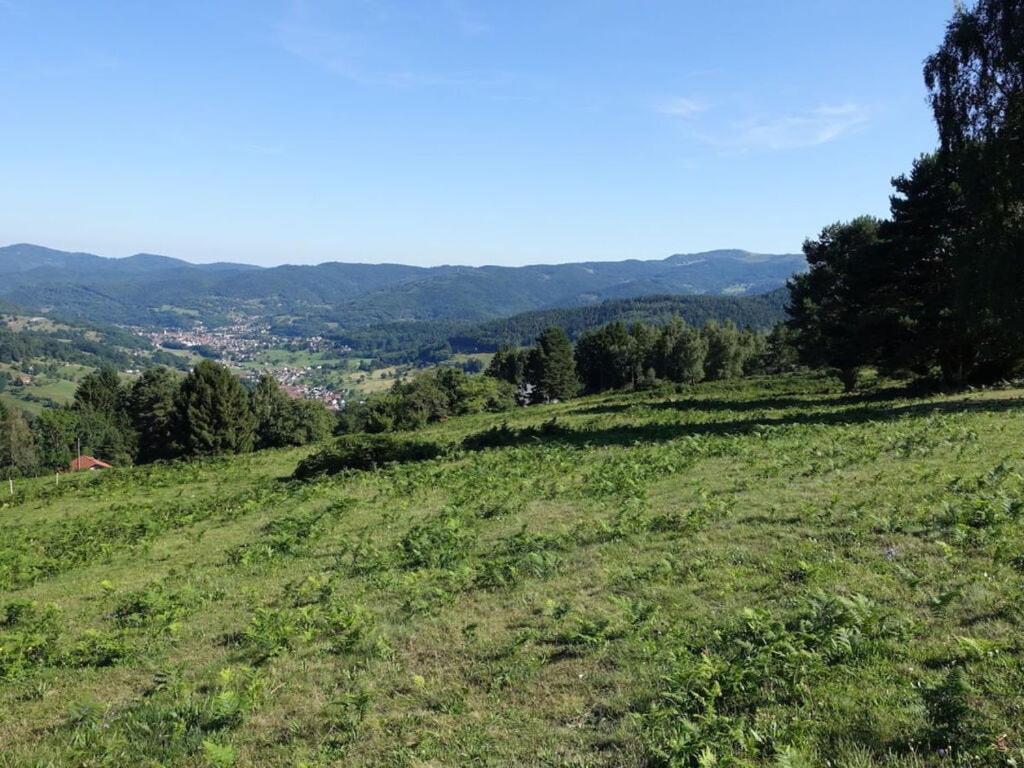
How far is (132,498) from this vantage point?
91.7 ft

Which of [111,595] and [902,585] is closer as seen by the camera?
[902,585]

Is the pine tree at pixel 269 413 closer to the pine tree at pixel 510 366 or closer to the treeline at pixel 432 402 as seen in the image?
the treeline at pixel 432 402

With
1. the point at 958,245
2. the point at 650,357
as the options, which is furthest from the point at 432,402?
the point at 958,245

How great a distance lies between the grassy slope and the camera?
5.44 meters

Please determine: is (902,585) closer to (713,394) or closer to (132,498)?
(132,498)

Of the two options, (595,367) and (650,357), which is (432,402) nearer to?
(650,357)

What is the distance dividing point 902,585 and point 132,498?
1195 inches

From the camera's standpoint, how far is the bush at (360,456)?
28.3m

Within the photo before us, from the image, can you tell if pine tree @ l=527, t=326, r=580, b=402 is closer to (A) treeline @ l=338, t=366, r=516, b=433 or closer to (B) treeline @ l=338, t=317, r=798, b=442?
(B) treeline @ l=338, t=317, r=798, b=442

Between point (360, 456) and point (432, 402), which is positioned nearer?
point (360, 456)

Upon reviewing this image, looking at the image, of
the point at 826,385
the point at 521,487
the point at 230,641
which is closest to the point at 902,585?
the point at 230,641

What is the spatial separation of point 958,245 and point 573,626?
89.8 ft

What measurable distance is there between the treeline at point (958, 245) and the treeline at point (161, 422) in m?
48.3

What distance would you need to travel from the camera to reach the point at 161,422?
6719 centimetres
